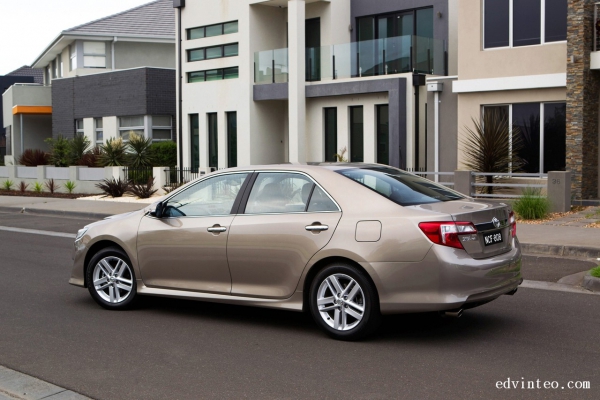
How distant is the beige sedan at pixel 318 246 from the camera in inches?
263

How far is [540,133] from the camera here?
21156 mm

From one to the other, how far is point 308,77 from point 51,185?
10.5m

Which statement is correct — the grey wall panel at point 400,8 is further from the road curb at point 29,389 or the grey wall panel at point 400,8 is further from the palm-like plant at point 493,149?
the road curb at point 29,389

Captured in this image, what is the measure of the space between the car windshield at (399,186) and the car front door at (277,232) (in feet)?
1.33

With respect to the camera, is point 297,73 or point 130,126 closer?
point 297,73

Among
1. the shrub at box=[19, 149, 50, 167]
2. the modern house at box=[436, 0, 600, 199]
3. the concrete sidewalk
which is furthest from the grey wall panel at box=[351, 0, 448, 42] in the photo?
the shrub at box=[19, 149, 50, 167]

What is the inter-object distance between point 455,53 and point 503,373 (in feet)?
71.2

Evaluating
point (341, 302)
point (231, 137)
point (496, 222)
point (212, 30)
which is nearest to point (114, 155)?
point (231, 137)

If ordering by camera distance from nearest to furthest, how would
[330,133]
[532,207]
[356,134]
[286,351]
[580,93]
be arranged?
[286,351] → [532,207] → [580,93] → [356,134] → [330,133]

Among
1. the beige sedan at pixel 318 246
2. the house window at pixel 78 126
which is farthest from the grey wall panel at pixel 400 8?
the beige sedan at pixel 318 246

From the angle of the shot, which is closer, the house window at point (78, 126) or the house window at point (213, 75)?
the house window at point (213, 75)

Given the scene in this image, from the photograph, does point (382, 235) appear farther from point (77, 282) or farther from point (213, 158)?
point (213, 158)

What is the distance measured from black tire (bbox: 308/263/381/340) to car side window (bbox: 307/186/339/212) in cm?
55

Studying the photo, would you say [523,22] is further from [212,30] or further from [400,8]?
[212,30]
